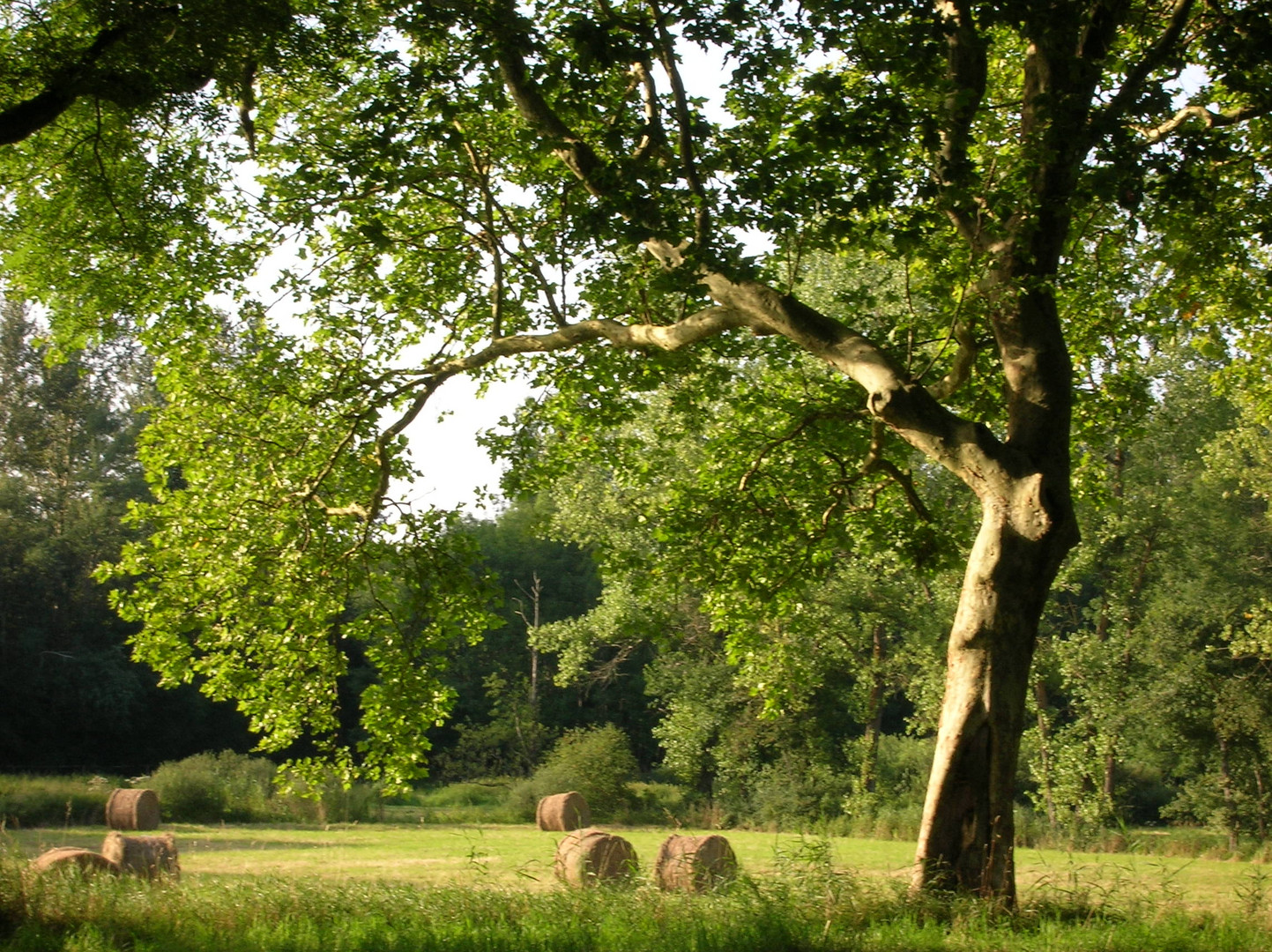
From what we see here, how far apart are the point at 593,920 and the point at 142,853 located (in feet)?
23.7

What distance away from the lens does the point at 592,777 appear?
31.1 m

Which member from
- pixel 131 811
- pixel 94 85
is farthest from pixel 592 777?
pixel 94 85

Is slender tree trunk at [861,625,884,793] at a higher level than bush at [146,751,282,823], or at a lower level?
higher

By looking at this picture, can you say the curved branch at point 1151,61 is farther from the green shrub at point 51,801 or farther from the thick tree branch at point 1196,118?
the green shrub at point 51,801

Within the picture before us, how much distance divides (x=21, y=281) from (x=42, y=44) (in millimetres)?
3237

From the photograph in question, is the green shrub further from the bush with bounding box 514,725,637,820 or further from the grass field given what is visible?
the bush with bounding box 514,725,637,820

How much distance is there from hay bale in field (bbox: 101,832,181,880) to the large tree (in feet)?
9.90

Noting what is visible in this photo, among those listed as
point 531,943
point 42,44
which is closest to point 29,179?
point 42,44

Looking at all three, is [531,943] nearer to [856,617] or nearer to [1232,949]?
[1232,949]

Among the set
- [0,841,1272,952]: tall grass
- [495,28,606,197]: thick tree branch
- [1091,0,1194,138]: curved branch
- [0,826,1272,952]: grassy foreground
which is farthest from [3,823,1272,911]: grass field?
[1091,0,1194,138]: curved branch

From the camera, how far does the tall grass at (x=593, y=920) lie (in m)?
7.45

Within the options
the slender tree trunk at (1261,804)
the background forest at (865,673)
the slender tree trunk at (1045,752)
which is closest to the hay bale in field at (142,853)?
the background forest at (865,673)

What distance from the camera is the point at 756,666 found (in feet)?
49.9

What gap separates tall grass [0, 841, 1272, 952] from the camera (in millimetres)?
7449
